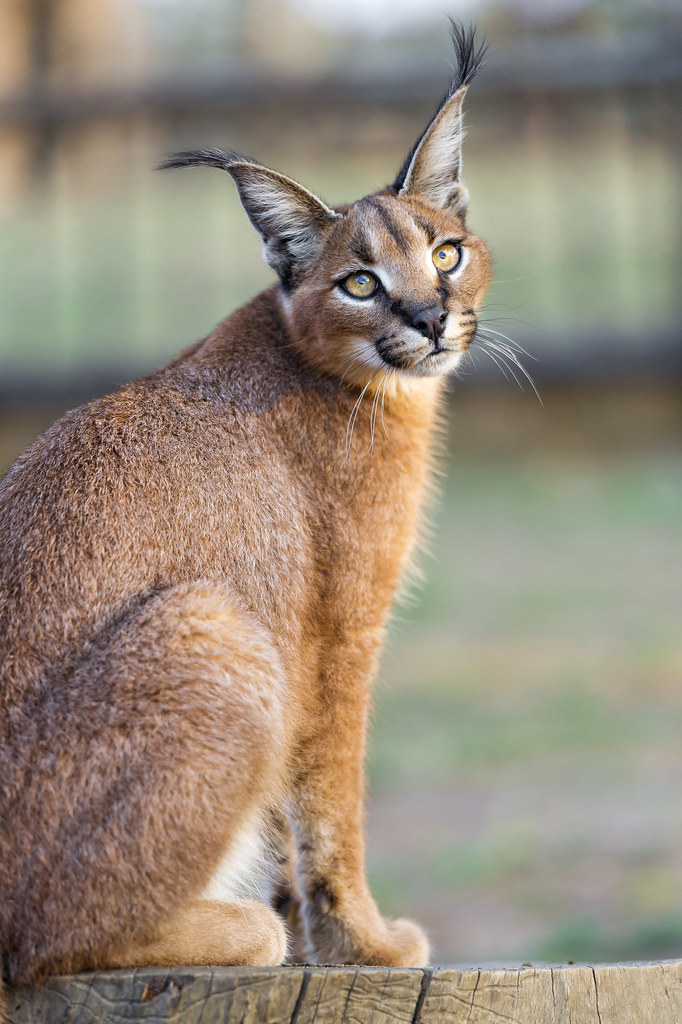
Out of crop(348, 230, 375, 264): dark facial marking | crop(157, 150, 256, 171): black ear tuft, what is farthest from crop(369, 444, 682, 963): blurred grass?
crop(157, 150, 256, 171): black ear tuft

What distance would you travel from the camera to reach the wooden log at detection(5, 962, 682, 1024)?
3789mm

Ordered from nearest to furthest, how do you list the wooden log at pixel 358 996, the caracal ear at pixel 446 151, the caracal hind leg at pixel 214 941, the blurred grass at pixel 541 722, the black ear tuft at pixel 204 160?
1. the wooden log at pixel 358 996
2. the caracal hind leg at pixel 214 941
3. the black ear tuft at pixel 204 160
4. the caracal ear at pixel 446 151
5. the blurred grass at pixel 541 722

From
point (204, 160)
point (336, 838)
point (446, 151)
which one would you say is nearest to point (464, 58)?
point (446, 151)

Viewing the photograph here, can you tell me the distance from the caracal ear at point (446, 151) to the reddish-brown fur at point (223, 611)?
1.5 inches

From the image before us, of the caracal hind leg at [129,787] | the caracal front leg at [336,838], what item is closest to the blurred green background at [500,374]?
the caracal front leg at [336,838]

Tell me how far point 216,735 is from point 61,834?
583 mm

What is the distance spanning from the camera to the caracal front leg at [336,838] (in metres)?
4.98

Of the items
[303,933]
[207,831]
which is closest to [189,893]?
[207,831]

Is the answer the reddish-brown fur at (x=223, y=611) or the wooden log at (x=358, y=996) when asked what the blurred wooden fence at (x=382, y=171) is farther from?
the wooden log at (x=358, y=996)

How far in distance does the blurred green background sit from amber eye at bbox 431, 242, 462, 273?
3952mm

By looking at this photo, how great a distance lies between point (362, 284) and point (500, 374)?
10.7 metres

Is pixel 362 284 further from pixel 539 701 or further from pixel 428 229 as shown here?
pixel 539 701

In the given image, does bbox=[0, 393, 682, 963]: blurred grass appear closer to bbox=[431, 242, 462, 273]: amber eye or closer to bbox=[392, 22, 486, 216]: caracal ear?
bbox=[431, 242, 462, 273]: amber eye

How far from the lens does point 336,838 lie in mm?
5004
